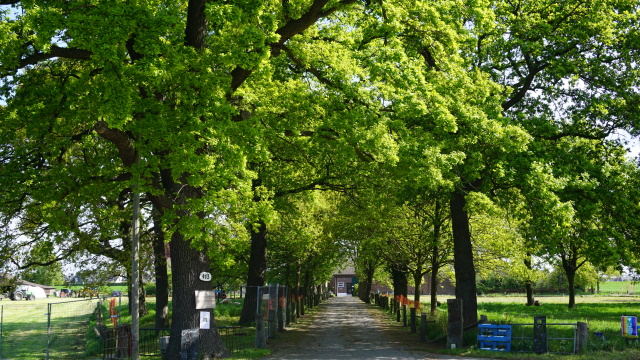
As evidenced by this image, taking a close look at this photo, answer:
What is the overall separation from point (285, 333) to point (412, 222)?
10.7m

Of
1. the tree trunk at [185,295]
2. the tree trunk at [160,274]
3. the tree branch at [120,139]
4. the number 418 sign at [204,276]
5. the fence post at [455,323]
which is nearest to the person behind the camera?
the tree branch at [120,139]

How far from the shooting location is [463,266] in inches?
855

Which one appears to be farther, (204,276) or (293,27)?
(204,276)

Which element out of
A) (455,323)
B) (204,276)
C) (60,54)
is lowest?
(455,323)

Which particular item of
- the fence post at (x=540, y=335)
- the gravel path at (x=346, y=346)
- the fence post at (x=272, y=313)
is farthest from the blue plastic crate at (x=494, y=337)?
the fence post at (x=272, y=313)

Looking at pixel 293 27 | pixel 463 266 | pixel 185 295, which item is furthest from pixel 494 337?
pixel 293 27

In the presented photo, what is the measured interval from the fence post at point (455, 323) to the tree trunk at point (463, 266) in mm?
1979

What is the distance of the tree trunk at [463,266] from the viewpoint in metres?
21.4

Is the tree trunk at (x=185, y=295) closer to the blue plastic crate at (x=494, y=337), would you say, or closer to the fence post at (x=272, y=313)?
the fence post at (x=272, y=313)

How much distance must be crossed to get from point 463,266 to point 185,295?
10496 millimetres

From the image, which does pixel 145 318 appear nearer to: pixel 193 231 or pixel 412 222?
pixel 412 222

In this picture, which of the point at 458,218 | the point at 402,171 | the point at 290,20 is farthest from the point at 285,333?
the point at 290,20

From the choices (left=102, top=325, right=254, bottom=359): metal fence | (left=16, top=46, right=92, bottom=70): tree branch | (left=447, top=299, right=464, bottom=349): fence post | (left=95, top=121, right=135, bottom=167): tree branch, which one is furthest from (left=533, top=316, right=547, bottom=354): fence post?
(left=16, top=46, right=92, bottom=70): tree branch

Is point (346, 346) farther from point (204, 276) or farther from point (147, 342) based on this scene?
point (147, 342)
